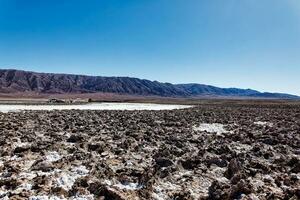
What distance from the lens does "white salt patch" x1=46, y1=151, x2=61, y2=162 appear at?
11.0 meters

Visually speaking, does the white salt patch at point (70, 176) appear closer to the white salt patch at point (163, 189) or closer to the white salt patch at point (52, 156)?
the white salt patch at point (52, 156)

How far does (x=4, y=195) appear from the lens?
7238 millimetres

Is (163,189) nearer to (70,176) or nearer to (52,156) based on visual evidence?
(70,176)

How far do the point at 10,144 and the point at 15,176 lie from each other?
15.8 feet

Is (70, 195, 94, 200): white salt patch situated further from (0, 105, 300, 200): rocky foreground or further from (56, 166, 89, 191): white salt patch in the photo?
(56, 166, 89, 191): white salt patch

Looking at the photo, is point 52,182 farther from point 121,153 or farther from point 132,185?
point 121,153

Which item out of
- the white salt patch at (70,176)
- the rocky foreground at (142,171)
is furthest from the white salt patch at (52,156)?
the white salt patch at (70,176)

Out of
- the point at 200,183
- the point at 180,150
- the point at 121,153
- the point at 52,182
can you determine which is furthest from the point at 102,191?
the point at 180,150

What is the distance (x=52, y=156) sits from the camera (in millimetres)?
11445

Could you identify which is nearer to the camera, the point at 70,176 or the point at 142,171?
the point at 70,176

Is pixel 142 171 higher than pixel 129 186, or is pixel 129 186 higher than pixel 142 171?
pixel 142 171

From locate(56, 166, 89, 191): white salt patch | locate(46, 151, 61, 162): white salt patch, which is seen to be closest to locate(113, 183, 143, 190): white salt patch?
locate(56, 166, 89, 191): white salt patch

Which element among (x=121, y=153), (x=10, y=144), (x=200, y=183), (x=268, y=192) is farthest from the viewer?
(x=10, y=144)

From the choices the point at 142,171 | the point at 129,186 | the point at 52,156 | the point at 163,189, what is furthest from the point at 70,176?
the point at 52,156
